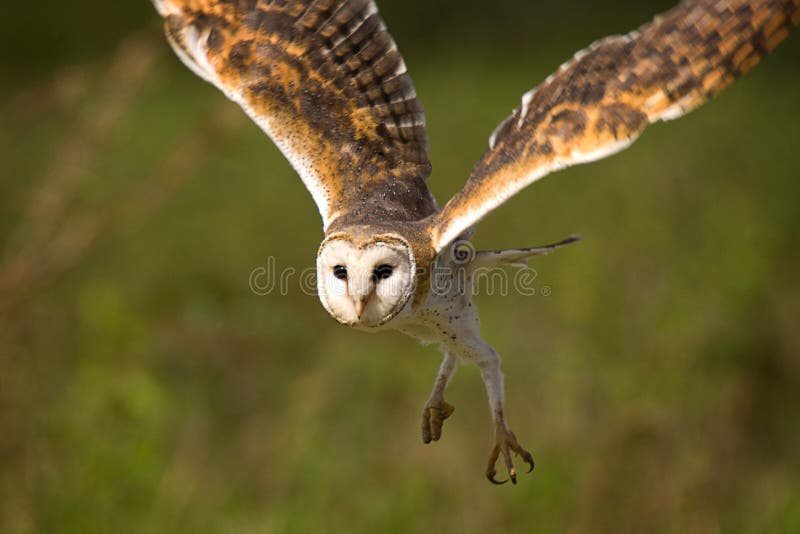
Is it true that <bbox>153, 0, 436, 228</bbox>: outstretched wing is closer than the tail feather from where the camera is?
No

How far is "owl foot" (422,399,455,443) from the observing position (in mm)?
3186

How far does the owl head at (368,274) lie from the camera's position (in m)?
2.91

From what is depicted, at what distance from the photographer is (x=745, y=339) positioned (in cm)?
612

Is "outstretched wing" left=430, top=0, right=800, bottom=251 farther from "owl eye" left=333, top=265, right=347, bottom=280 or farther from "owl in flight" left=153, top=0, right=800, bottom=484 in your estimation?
"owl eye" left=333, top=265, right=347, bottom=280

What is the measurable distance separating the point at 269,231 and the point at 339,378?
3631 mm

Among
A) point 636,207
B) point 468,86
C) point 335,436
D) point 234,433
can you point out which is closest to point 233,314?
point 234,433

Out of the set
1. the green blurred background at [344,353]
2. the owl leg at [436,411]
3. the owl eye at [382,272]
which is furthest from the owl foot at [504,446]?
the green blurred background at [344,353]

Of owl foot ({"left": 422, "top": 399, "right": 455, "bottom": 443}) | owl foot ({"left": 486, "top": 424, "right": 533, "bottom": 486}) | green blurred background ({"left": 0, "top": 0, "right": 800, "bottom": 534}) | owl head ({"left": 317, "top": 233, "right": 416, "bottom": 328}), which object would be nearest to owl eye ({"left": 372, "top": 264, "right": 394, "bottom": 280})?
owl head ({"left": 317, "top": 233, "right": 416, "bottom": 328})

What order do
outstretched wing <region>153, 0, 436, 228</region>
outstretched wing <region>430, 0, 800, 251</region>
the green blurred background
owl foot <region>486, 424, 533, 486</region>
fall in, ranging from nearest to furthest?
1. outstretched wing <region>430, 0, 800, 251</region>
2. owl foot <region>486, 424, 533, 486</region>
3. outstretched wing <region>153, 0, 436, 228</region>
4. the green blurred background

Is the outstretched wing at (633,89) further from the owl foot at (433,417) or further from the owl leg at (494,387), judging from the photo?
the owl foot at (433,417)

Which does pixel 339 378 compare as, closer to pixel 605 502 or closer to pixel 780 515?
pixel 605 502

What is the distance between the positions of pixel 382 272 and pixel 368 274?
56 mm

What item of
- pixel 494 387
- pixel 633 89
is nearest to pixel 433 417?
pixel 494 387

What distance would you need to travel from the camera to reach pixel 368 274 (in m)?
2.91
